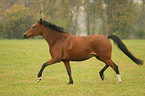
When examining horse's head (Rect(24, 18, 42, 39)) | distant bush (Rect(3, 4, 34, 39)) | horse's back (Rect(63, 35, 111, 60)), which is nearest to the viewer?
horse's back (Rect(63, 35, 111, 60))

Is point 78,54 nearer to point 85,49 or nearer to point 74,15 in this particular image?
point 85,49

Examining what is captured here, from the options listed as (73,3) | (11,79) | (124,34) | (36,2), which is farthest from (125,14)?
(11,79)

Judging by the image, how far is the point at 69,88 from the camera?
780 centimetres

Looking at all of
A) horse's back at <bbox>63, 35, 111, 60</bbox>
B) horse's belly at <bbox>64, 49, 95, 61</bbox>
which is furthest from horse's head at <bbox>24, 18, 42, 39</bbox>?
horse's belly at <bbox>64, 49, 95, 61</bbox>

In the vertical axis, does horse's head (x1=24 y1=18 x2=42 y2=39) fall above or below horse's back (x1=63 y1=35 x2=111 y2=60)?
above

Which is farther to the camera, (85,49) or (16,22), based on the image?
(16,22)

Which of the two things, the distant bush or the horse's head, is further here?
the distant bush

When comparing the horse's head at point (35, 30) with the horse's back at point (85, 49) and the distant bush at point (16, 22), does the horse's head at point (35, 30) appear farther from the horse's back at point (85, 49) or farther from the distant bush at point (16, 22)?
the distant bush at point (16, 22)

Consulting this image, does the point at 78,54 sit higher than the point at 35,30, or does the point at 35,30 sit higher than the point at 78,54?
the point at 35,30

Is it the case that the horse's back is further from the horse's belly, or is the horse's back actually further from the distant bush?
the distant bush

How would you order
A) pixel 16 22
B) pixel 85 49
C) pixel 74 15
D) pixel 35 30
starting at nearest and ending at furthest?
pixel 85 49 → pixel 35 30 → pixel 16 22 → pixel 74 15

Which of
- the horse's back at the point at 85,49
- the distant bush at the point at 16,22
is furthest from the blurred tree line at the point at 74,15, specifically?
the horse's back at the point at 85,49

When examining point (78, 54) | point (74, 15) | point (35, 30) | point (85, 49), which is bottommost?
point (74, 15)

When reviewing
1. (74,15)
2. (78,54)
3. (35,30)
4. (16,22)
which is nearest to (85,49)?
(78,54)
